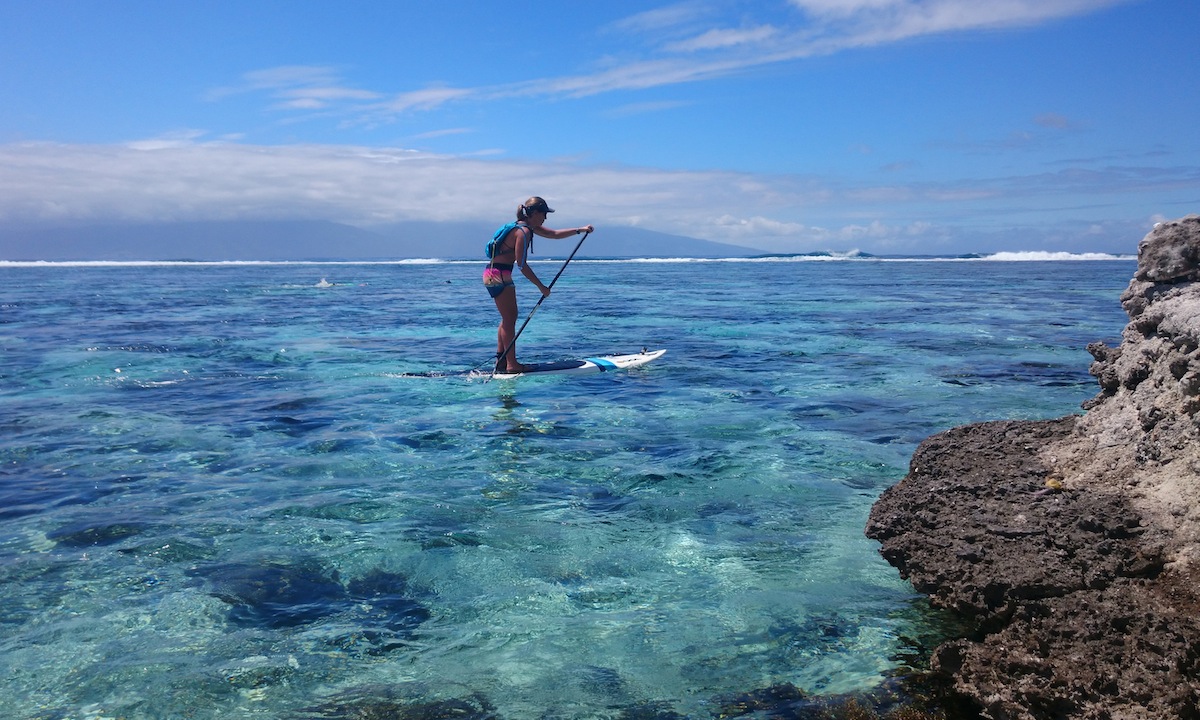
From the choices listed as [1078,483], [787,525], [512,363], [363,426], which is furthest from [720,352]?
[1078,483]

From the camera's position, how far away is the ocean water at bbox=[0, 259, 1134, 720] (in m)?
4.40

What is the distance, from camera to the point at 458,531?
6.54 metres

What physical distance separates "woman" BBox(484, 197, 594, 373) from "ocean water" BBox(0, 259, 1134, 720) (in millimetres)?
845

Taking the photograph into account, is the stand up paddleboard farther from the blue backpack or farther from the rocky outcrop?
the rocky outcrop

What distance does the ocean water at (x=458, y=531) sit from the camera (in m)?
4.40

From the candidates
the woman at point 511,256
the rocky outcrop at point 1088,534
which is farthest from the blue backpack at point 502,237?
the rocky outcrop at point 1088,534

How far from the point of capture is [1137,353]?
5.85 metres

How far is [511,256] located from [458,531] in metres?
7.48

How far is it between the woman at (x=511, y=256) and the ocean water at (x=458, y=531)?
85 cm

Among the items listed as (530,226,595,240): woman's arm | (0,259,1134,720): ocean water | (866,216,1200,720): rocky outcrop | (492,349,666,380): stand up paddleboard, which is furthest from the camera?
(492,349,666,380): stand up paddleboard

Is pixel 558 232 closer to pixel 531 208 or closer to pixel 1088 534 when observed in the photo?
pixel 531 208

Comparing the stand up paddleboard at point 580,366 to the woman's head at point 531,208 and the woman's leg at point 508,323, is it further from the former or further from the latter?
the woman's head at point 531,208

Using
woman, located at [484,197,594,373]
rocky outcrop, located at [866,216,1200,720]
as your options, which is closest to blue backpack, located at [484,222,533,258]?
woman, located at [484,197,594,373]

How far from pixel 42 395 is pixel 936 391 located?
1347cm
